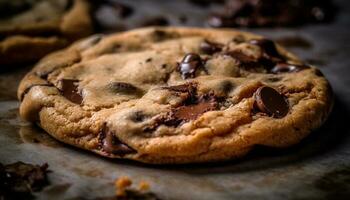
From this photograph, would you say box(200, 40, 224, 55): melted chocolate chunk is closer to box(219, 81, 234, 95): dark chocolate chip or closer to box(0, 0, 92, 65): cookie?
box(219, 81, 234, 95): dark chocolate chip

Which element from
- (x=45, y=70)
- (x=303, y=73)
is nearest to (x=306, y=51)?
(x=303, y=73)

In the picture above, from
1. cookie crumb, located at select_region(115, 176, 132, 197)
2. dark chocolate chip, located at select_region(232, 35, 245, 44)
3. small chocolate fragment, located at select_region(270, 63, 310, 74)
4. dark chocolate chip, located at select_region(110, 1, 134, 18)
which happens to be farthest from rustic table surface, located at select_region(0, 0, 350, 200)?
dark chocolate chip, located at select_region(110, 1, 134, 18)

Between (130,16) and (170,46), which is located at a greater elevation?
(130,16)

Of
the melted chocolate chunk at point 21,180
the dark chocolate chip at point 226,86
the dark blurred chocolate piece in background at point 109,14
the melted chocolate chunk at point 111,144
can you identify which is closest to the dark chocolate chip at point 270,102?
the dark chocolate chip at point 226,86

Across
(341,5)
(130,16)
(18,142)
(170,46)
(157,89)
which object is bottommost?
(18,142)

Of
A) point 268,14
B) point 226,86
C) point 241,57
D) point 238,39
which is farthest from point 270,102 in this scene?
point 268,14

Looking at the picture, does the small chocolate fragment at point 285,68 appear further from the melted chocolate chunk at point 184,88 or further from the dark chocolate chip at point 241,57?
the melted chocolate chunk at point 184,88

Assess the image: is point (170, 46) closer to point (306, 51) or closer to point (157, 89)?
point (157, 89)
